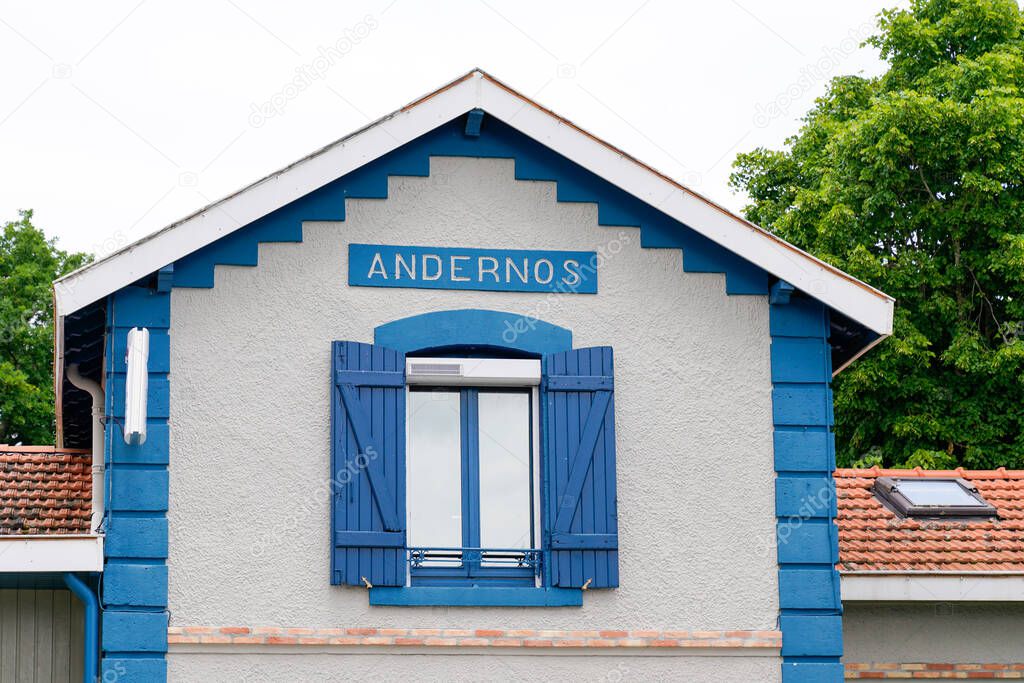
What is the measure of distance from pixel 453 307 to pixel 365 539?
1794 mm

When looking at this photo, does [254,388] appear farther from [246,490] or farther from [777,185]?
[777,185]

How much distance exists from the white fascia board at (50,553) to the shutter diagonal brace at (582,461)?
3.11 meters

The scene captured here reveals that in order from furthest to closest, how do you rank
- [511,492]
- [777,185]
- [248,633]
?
[777,185]
[511,492]
[248,633]

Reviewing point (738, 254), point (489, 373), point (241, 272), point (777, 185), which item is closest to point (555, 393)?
point (489, 373)

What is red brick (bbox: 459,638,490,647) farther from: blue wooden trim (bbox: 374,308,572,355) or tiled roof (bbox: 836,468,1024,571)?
tiled roof (bbox: 836,468,1024,571)

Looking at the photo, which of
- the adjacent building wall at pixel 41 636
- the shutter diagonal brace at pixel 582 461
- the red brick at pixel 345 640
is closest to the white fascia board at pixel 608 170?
the shutter diagonal brace at pixel 582 461

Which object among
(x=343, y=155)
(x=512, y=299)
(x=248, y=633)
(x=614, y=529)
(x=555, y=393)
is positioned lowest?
(x=248, y=633)

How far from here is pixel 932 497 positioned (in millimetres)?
12727

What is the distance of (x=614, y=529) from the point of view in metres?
10.4

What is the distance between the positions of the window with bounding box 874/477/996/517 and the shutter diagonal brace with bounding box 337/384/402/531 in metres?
4.74

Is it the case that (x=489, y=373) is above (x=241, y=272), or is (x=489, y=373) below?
below

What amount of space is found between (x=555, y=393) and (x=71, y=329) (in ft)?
11.4

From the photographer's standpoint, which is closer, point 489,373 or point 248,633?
point 248,633

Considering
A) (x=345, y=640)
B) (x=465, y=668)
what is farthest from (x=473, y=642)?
(x=345, y=640)
